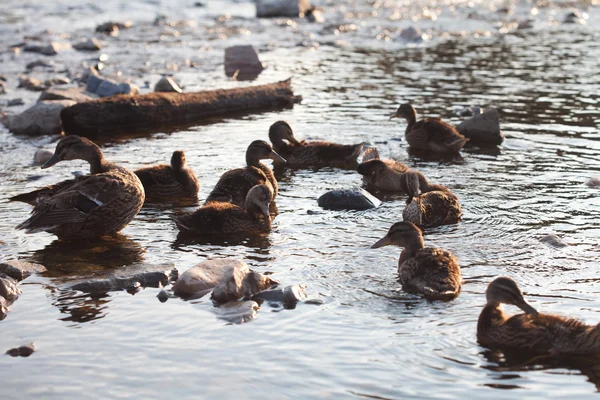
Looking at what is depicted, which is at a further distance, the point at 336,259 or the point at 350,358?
the point at 336,259

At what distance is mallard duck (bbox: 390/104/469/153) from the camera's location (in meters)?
12.7

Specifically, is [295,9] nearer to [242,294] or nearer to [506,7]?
[506,7]

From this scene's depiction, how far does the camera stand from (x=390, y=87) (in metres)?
17.1

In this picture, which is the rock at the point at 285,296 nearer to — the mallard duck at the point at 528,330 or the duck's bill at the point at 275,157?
the mallard duck at the point at 528,330

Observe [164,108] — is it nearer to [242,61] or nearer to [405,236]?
[242,61]

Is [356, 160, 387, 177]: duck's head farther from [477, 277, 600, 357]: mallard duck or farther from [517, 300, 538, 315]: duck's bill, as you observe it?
[517, 300, 538, 315]: duck's bill

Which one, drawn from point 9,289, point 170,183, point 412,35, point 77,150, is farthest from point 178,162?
point 412,35

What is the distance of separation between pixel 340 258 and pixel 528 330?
88.7 inches

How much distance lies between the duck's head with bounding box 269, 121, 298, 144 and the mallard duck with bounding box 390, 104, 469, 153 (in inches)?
68.2

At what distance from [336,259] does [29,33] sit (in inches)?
691

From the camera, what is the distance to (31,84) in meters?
16.7

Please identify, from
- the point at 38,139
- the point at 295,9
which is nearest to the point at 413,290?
the point at 38,139

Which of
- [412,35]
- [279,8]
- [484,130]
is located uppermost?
[279,8]

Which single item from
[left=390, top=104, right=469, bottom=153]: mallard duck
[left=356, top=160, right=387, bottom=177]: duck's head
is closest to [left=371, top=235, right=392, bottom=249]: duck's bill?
[left=356, top=160, right=387, bottom=177]: duck's head
